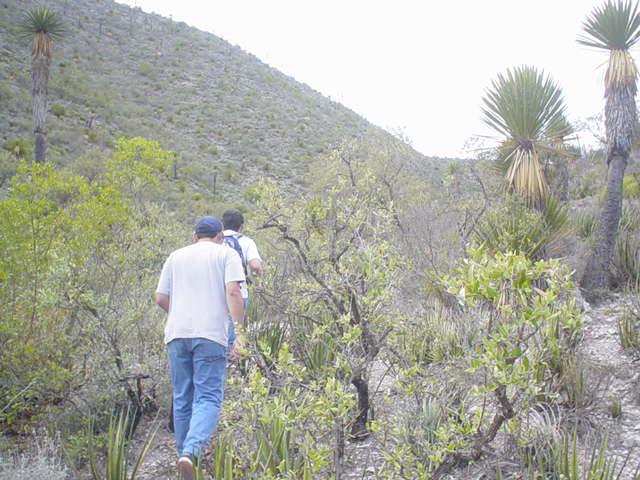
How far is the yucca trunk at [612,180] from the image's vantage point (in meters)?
8.69

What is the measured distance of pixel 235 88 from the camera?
123 feet

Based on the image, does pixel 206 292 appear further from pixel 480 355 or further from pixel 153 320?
pixel 153 320

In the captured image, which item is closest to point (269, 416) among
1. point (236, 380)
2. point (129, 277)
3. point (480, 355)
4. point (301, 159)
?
point (236, 380)

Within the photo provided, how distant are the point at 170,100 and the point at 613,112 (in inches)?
1069

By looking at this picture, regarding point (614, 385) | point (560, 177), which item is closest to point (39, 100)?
point (560, 177)

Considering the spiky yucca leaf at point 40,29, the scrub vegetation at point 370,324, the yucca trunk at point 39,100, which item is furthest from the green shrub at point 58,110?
the scrub vegetation at point 370,324

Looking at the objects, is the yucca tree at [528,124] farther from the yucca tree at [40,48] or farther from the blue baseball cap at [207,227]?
the yucca tree at [40,48]

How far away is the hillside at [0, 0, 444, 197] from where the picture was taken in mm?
24859

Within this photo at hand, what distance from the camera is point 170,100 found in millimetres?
32531

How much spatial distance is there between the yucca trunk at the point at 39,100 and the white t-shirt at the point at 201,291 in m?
16.0

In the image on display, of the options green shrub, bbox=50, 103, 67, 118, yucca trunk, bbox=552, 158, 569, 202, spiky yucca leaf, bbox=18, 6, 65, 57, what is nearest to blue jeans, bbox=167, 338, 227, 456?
yucca trunk, bbox=552, 158, 569, 202

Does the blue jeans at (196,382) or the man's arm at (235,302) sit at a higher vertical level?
the man's arm at (235,302)

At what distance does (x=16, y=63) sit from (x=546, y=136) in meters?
25.4

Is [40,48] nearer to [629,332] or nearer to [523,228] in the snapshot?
[523,228]
